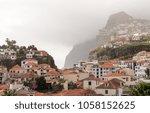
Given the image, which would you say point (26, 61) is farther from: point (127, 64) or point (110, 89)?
point (110, 89)

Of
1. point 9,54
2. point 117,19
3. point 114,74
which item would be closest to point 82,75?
point 114,74

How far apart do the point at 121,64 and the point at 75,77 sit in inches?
271

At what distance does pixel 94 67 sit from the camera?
25.5 m

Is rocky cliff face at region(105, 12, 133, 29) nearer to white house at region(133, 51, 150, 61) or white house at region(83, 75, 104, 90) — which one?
white house at region(133, 51, 150, 61)

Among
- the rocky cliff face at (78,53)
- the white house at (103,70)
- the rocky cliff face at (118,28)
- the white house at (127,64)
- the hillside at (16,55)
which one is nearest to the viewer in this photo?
the white house at (103,70)

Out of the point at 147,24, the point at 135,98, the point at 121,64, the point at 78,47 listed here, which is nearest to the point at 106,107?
the point at 135,98

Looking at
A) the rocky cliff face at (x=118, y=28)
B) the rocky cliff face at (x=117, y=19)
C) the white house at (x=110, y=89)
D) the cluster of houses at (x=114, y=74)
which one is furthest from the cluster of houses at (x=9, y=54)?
the rocky cliff face at (x=117, y=19)

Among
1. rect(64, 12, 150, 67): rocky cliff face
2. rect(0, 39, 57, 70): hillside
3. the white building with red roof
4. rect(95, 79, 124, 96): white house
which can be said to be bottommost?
rect(95, 79, 124, 96): white house

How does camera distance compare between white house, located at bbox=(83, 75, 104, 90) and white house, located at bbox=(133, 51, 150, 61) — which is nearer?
white house, located at bbox=(83, 75, 104, 90)

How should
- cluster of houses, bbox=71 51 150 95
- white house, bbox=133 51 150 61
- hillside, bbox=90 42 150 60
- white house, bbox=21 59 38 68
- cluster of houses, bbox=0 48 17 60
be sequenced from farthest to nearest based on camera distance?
hillside, bbox=90 42 150 60 < white house, bbox=133 51 150 61 < cluster of houses, bbox=0 48 17 60 < white house, bbox=21 59 38 68 < cluster of houses, bbox=71 51 150 95

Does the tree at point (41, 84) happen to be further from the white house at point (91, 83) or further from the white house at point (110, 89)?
the white house at point (110, 89)

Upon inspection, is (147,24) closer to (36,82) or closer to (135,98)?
(36,82)

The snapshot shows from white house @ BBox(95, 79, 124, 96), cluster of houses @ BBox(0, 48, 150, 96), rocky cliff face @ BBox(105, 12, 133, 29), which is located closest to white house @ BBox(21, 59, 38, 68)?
cluster of houses @ BBox(0, 48, 150, 96)

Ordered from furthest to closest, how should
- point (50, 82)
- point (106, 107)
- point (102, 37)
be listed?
point (102, 37), point (50, 82), point (106, 107)
